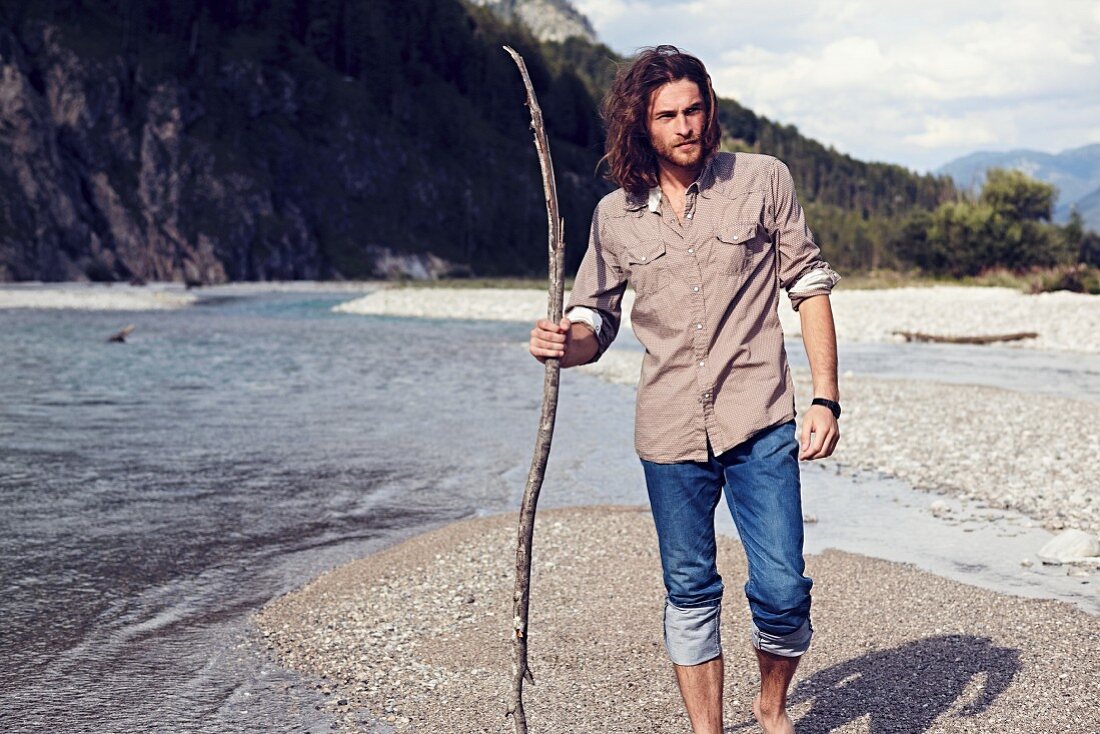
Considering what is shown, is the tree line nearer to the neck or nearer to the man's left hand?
the neck

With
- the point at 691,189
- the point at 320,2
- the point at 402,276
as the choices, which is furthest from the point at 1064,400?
the point at 320,2

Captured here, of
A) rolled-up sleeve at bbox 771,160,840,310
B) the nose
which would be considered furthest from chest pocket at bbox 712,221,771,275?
the nose

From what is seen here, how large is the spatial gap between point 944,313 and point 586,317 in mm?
34913

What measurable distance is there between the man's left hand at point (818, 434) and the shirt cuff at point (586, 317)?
798 mm

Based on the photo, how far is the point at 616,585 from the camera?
22.6 ft

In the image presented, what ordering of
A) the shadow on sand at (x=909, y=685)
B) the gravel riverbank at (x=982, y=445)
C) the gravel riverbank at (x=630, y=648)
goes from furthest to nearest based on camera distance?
the gravel riverbank at (x=982, y=445) → the gravel riverbank at (x=630, y=648) → the shadow on sand at (x=909, y=685)

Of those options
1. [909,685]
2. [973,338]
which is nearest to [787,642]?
[909,685]

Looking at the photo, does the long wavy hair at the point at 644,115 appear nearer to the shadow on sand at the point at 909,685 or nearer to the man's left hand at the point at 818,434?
the man's left hand at the point at 818,434

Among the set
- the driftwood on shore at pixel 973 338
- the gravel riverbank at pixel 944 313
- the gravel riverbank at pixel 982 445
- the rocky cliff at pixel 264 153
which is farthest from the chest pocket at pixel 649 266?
the rocky cliff at pixel 264 153

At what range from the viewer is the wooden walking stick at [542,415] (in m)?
3.24

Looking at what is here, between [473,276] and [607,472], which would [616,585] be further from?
[473,276]

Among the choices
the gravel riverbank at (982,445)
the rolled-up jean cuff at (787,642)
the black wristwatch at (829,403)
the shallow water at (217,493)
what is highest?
the black wristwatch at (829,403)

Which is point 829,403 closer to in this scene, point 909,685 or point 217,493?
point 909,685

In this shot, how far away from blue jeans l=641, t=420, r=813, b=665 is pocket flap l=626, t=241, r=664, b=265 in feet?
2.32
